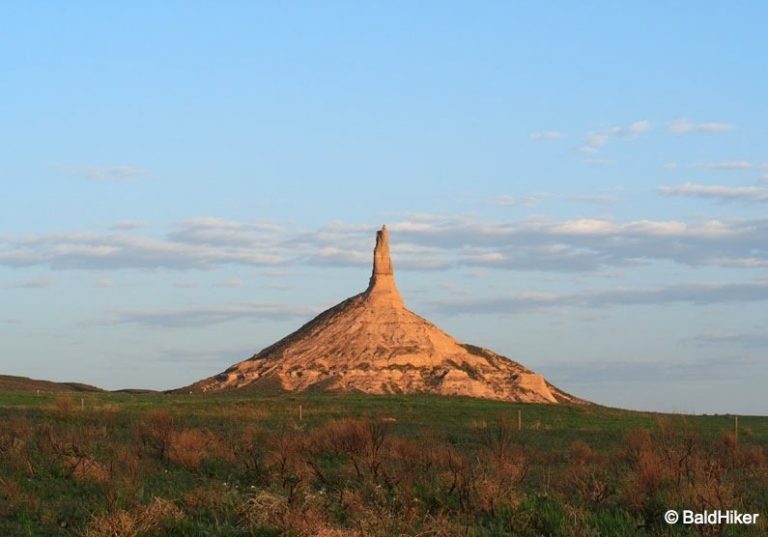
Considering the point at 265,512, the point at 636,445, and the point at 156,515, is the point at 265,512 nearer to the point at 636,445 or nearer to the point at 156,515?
the point at 156,515

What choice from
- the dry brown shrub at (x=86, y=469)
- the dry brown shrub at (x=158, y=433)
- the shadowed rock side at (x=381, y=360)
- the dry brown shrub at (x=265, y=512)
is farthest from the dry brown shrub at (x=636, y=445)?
the shadowed rock side at (x=381, y=360)

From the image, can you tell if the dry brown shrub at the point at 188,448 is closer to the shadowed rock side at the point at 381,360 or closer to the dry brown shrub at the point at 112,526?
the dry brown shrub at the point at 112,526

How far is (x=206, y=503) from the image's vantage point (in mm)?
17062

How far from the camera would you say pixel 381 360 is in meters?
106

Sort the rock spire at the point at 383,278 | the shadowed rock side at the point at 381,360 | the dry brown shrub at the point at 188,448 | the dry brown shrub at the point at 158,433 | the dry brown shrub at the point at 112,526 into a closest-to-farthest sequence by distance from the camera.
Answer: the dry brown shrub at the point at 112,526, the dry brown shrub at the point at 188,448, the dry brown shrub at the point at 158,433, the shadowed rock side at the point at 381,360, the rock spire at the point at 383,278

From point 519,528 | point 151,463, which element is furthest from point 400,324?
point 519,528

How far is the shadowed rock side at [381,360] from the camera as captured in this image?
3979 inches

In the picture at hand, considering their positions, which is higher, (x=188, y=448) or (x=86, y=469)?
(x=188, y=448)

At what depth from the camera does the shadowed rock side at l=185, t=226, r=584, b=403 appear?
10106cm

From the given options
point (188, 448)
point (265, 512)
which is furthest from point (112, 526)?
point (188, 448)

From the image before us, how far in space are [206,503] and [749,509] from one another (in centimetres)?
805

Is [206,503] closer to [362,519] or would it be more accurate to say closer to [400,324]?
[362,519]

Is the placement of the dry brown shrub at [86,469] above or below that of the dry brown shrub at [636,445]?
below

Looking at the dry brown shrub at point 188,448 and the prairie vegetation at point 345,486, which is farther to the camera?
the dry brown shrub at point 188,448
